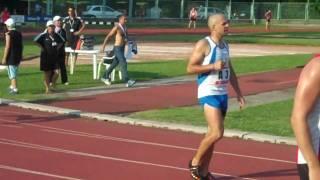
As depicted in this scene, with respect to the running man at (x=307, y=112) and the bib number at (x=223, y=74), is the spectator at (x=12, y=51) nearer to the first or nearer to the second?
the bib number at (x=223, y=74)

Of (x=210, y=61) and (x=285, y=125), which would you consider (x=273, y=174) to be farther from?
(x=285, y=125)

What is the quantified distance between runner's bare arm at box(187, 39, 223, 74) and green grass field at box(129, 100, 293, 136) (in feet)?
14.8

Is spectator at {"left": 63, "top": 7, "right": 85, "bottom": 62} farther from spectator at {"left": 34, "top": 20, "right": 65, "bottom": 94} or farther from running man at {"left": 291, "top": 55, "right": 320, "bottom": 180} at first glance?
running man at {"left": 291, "top": 55, "right": 320, "bottom": 180}

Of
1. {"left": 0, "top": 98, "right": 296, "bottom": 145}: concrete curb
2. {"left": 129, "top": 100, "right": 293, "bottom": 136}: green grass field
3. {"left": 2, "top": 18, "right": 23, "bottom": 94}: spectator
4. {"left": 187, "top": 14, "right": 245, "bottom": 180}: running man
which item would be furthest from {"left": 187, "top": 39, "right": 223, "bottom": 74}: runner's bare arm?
{"left": 2, "top": 18, "right": 23, "bottom": 94}: spectator

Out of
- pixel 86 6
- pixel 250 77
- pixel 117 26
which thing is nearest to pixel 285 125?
pixel 117 26

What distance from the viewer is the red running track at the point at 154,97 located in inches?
596

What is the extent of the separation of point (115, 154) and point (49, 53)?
761 cm

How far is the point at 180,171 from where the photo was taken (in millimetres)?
8750

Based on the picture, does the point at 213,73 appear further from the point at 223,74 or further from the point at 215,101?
the point at 215,101

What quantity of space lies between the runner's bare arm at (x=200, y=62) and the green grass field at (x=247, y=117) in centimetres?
451

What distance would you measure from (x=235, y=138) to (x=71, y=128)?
290 cm

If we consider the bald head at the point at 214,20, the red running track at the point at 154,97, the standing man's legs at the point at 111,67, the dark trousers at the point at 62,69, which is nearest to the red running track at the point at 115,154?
the bald head at the point at 214,20

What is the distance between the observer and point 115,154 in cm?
980

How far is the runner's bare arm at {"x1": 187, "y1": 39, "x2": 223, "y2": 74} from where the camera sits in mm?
7534
